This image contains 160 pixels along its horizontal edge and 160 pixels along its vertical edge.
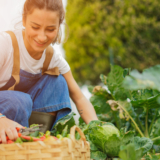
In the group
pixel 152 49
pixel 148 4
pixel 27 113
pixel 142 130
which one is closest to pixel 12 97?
pixel 27 113

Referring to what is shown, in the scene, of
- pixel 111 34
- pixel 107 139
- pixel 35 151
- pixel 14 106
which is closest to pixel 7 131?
pixel 35 151

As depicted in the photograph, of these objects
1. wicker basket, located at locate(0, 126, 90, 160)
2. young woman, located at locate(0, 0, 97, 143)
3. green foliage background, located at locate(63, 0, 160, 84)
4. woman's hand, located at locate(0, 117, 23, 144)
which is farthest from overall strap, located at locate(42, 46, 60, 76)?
green foliage background, located at locate(63, 0, 160, 84)

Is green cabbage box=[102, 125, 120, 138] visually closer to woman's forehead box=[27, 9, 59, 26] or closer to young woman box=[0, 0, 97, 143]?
young woman box=[0, 0, 97, 143]

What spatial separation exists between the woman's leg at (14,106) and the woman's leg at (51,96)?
0.64ft

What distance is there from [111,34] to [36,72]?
609 cm

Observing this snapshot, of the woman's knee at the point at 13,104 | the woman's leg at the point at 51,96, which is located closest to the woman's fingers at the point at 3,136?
the woman's knee at the point at 13,104

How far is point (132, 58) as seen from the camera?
706cm

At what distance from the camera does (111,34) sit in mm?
7148

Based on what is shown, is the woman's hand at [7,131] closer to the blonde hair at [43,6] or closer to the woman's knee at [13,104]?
the woman's knee at [13,104]

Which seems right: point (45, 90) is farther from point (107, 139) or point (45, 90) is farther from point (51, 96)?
point (107, 139)

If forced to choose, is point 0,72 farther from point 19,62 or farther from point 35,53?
point 35,53

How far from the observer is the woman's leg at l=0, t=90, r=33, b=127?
113 centimetres

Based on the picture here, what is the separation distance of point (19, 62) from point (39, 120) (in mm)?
374

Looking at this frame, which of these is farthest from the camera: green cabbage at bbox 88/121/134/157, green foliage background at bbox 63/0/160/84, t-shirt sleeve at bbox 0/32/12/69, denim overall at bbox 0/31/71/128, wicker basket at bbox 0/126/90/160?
green foliage background at bbox 63/0/160/84
